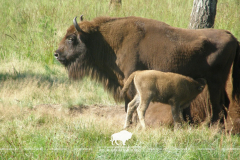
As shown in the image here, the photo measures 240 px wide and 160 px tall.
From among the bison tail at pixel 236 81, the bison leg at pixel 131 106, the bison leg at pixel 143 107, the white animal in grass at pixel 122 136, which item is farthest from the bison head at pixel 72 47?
the bison tail at pixel 236 81

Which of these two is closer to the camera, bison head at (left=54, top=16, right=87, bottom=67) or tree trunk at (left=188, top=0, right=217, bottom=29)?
bison head at (left=54, top=16, right=87, bottom=67)

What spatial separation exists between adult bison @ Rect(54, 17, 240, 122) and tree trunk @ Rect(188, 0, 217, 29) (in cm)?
216

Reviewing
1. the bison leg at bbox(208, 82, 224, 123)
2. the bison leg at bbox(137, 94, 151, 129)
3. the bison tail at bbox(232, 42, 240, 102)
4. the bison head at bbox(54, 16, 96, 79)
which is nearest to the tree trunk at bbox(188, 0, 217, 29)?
the bison tail at bbox(232, 42, 240, 102)

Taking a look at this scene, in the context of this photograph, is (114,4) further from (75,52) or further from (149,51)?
(149,51)

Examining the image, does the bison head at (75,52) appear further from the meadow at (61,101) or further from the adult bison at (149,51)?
the meadow at (61,101)

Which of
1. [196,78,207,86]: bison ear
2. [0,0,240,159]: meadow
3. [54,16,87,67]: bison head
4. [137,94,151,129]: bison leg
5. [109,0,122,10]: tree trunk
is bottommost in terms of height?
[0,0,240,159]: meadow

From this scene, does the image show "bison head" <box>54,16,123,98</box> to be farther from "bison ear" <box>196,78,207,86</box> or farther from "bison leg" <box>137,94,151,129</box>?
"bison ear" <box>196,78,207,86</box>

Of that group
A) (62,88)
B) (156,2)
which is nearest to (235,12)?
(156,2)

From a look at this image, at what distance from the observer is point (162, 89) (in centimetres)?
495

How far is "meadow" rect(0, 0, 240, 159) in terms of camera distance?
13.9 ft

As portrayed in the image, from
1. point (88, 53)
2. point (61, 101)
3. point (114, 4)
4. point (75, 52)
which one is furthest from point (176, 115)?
point (114, 4)

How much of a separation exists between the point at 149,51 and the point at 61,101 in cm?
294

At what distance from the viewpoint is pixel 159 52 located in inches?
212

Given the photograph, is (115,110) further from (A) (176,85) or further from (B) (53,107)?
(A) (176,85)
